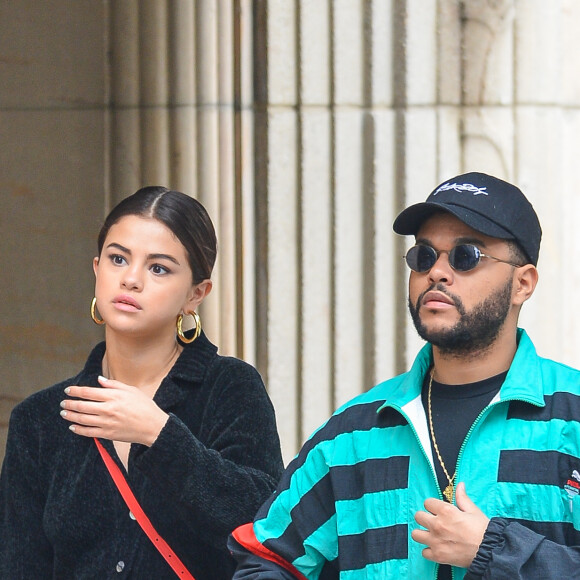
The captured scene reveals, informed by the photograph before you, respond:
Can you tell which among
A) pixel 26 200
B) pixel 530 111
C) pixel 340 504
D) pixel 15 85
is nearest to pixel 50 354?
pixel 26 200

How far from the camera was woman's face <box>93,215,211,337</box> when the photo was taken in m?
3.47

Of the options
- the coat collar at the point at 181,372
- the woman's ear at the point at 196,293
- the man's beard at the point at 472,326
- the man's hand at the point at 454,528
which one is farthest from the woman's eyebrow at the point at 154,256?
the man's hand at the point at 454,528

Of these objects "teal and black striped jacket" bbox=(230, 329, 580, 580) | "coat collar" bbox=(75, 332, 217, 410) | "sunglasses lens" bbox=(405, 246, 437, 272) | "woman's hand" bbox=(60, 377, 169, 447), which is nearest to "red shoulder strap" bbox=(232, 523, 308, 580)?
"teal and black striped jacket" bbox=(230, 329, 580, 580)

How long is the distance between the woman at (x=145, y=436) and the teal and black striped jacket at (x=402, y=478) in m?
0.26

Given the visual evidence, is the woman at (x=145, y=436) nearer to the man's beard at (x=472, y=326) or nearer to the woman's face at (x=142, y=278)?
the woman's face at (x=142, y=278)

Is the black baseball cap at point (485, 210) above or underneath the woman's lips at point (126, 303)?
above

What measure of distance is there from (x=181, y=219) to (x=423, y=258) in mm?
811

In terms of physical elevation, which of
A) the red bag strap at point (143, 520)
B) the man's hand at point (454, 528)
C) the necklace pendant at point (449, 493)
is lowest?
the red bag strap at point (143, 520)

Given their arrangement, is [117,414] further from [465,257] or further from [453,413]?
[465,257]

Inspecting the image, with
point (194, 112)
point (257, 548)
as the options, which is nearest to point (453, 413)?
point (257, 548)

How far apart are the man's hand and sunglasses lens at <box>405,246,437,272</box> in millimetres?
521

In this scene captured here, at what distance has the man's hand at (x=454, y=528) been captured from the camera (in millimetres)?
2781

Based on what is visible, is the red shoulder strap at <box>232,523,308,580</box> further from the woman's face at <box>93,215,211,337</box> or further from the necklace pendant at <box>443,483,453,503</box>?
the woman's face at <box>93,215,211,337</box>

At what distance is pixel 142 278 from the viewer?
11.5 feet
